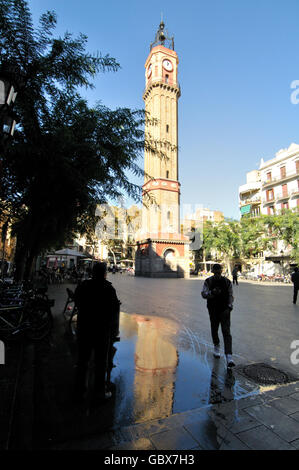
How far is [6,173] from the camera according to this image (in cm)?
576

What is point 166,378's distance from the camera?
3383mm

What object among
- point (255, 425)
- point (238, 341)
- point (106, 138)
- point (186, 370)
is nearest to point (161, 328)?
point (238, 341)

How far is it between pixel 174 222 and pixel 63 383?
134 ft

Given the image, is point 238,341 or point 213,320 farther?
point 238,341

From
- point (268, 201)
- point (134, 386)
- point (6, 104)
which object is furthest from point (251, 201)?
point (6, 104)

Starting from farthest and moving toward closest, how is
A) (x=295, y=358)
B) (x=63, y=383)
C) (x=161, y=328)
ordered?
(x=161, y=328) < (x=295, y=358) < (x=63, y=383)

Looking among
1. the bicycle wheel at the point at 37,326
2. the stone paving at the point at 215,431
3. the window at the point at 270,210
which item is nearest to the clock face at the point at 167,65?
the window at the point at 270,210

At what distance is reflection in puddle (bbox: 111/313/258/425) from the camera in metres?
2.66

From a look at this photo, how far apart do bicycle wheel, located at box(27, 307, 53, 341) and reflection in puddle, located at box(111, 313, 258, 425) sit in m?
1.54

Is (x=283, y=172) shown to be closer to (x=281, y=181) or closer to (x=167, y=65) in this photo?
(x=281, y=181)

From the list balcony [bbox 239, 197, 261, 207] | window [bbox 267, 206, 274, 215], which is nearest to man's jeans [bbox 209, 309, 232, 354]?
window [bbox 267, 206, 274, 215]

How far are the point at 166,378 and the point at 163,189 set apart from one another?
40.9 m
